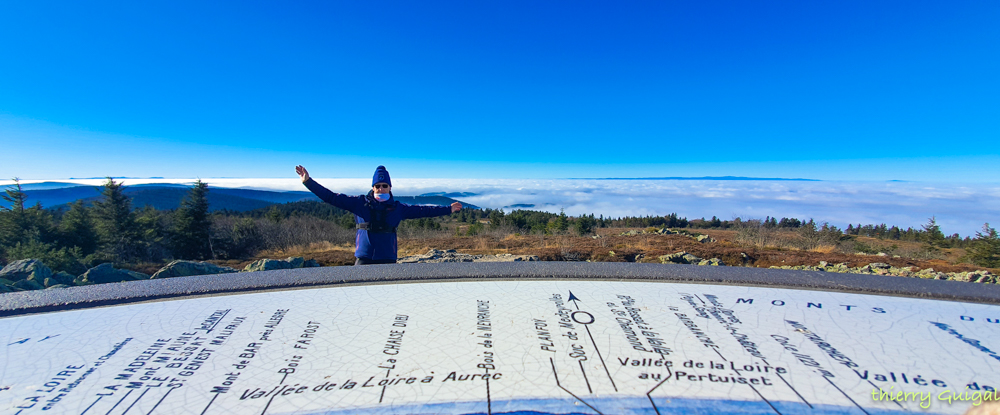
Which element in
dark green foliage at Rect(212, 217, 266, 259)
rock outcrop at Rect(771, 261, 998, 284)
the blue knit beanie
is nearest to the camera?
the blue knit beanie

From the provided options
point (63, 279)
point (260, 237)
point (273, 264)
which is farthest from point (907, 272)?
point (260, 237)

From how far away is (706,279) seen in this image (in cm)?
288

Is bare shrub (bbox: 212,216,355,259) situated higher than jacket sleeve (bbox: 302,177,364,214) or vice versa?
jacket sleeve (bbox: 302,177,364,214)

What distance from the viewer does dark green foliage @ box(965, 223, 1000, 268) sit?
7.84 m

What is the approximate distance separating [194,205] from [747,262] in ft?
83.5

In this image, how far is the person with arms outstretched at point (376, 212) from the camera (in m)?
3.30

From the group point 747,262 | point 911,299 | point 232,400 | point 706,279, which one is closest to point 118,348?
point 232,400

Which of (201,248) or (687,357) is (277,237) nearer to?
(201,248)

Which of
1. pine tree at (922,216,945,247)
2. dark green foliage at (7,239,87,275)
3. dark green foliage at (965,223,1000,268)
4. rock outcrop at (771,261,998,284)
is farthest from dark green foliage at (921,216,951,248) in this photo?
dark green foliage at (7,239,87,275)

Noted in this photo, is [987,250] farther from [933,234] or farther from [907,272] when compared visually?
[933,234]

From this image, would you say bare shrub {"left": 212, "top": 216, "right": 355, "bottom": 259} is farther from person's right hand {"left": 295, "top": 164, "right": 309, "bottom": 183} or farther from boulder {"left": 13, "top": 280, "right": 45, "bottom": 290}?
person's right hand {"left": 295, "top": 164, "right": 309, "bottom": 183}

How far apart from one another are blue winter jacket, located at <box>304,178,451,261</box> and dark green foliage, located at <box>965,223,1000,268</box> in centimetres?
1242

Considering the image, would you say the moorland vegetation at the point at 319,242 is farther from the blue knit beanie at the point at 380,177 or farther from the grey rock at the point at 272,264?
the blue knit beanie at the point at 380,177

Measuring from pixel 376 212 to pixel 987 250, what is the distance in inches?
526
